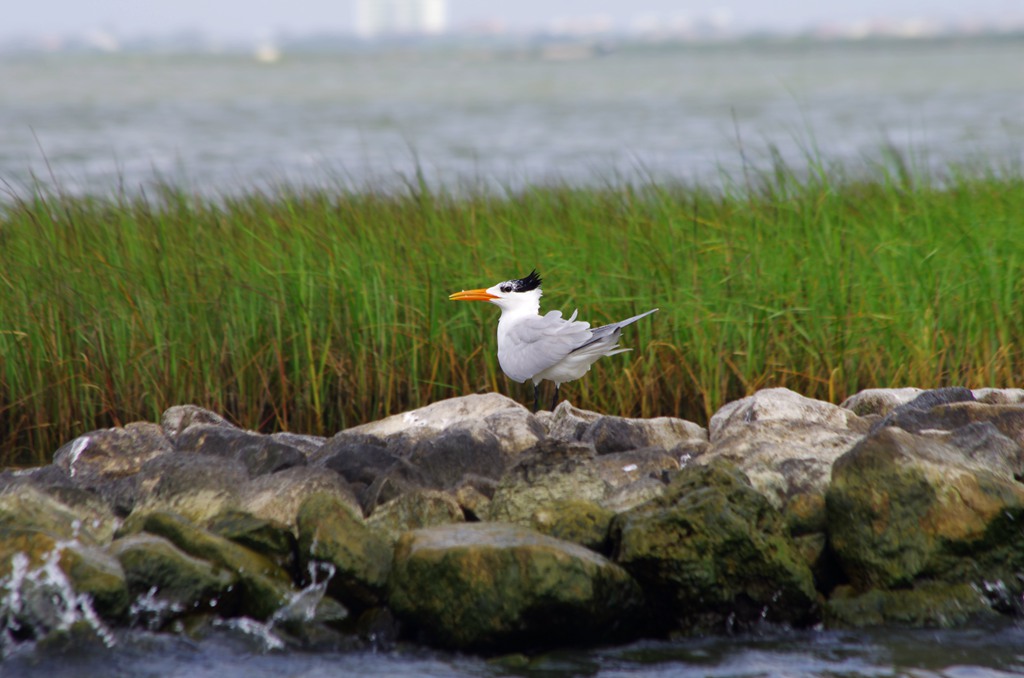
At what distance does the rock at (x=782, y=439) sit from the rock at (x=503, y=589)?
2.19ft

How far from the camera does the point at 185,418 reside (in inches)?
213

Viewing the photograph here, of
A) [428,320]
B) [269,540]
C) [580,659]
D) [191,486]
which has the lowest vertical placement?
[580,659]

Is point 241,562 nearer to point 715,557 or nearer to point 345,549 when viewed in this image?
point 345,549

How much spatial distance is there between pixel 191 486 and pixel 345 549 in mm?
800

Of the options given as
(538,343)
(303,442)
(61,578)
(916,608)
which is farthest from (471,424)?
(916,608)

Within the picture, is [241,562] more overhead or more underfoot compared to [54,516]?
more underfoot

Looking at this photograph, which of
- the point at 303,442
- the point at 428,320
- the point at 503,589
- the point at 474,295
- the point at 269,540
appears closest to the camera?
the point at 503,589

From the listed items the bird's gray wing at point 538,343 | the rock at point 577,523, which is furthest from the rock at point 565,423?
the rock at point 577,523

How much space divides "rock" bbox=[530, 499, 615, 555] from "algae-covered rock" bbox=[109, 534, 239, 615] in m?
1.04

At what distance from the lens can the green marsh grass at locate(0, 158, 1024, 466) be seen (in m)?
5.99

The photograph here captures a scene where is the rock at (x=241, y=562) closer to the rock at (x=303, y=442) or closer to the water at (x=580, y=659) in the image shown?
the water at (x=580, y=659)

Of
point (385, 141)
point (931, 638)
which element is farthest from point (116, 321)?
point (385, 141)

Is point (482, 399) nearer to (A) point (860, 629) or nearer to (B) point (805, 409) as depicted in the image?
(B) point (805, 409)

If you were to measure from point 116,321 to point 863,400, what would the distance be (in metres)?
3.54
